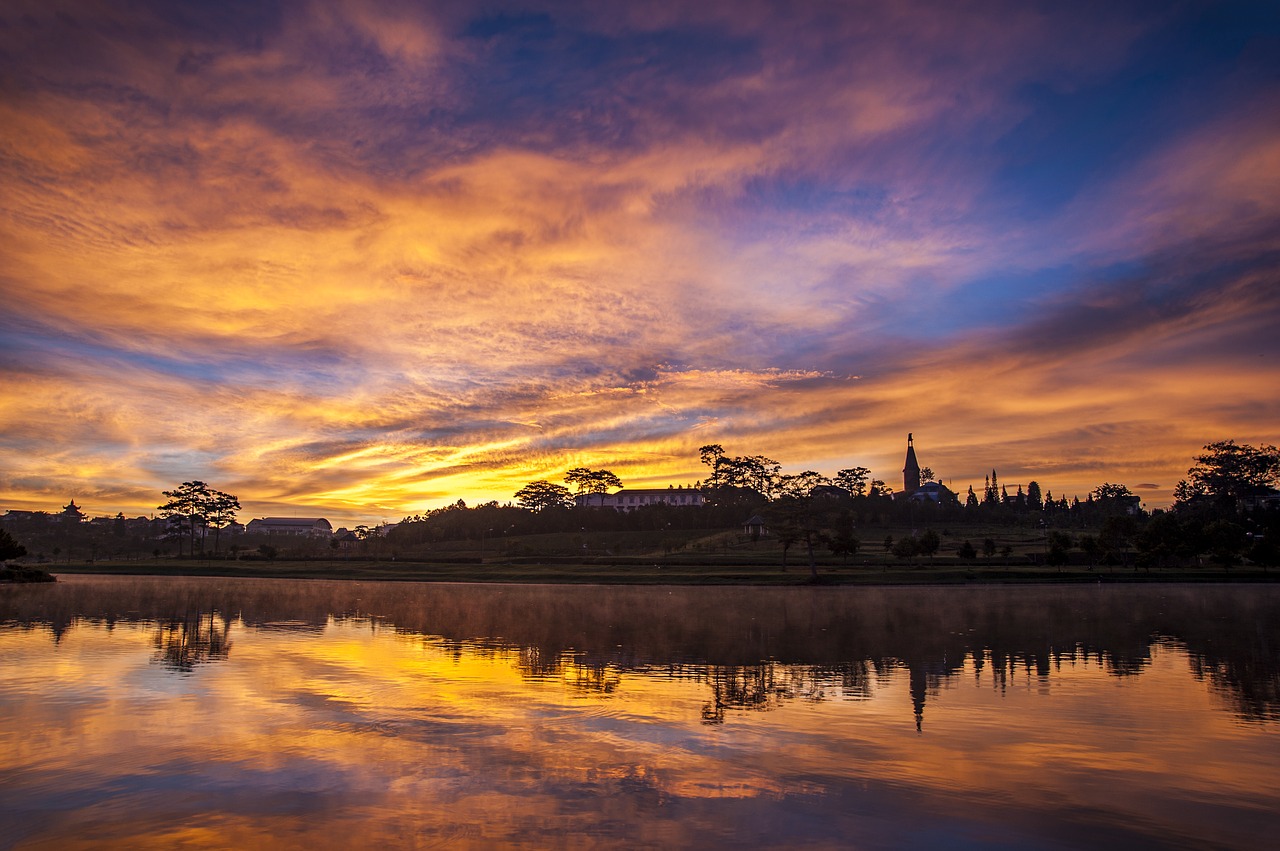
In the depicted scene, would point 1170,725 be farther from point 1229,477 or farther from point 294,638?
point 1229,477

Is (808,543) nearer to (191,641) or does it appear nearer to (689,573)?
(689,573)

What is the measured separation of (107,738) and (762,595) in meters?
54.2

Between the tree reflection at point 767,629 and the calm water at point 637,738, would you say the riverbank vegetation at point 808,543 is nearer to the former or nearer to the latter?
the tree reflection at point 767,629

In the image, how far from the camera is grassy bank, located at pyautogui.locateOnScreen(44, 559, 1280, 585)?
3196 inches

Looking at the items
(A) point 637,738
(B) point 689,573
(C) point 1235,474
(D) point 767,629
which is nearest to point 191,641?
(A) point 637,738

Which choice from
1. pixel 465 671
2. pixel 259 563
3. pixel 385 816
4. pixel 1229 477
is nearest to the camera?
pixel 385 816

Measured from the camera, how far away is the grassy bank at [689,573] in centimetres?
8119

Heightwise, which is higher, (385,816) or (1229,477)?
(1229,477)

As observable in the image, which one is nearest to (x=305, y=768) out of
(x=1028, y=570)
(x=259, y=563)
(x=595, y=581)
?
(x=595, y=581)

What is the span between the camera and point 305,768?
1490 cm

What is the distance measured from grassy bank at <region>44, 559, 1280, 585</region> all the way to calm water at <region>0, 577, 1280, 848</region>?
4358 cm

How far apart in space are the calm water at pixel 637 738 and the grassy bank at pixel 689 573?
4358 centimetres

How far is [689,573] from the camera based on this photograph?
8769 centimetres

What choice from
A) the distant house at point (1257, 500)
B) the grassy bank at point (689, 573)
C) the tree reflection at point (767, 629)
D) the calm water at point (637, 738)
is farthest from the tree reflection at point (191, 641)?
the distant house at point (1257, 500)
